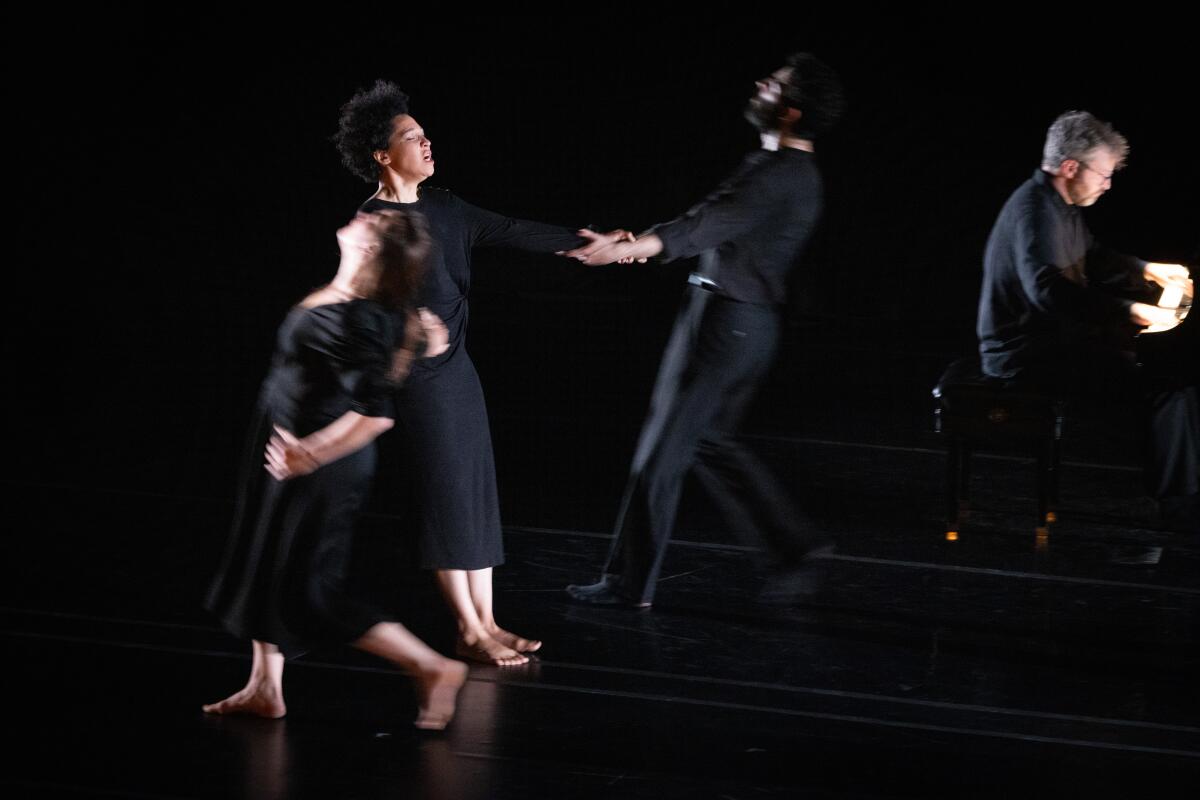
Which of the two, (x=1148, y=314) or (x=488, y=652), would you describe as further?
(x=1148, y=314)

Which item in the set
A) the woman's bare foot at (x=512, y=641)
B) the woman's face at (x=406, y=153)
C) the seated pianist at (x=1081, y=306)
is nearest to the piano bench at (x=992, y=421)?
the seated pianist at (x=1081, y=306)

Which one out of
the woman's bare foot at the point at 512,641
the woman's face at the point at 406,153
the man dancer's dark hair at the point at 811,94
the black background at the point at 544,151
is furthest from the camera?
the black background at the point at 544,151

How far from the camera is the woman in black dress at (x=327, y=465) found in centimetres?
322

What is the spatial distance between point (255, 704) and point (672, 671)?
1.03m

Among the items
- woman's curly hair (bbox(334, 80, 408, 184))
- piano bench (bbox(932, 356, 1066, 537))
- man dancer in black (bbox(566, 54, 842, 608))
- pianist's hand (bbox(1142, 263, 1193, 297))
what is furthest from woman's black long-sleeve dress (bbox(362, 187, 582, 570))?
pianist's hand (bbox(1142, 263, 1193, 297))

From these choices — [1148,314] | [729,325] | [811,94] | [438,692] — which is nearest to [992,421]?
[1148,314]

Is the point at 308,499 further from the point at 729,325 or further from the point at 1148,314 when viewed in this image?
the point at 1148,314

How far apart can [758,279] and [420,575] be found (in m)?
1.34

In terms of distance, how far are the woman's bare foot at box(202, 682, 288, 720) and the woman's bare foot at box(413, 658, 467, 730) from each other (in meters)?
0.31

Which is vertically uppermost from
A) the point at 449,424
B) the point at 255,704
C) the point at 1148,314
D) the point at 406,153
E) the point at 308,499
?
the point at 406,153

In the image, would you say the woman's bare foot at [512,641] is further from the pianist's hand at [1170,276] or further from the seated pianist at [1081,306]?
the pianist's hand at [1170,276]

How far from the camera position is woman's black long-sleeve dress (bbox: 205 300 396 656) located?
10.5 feet

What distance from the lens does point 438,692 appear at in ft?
11.1

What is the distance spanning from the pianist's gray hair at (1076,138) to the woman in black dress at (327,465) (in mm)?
2541
